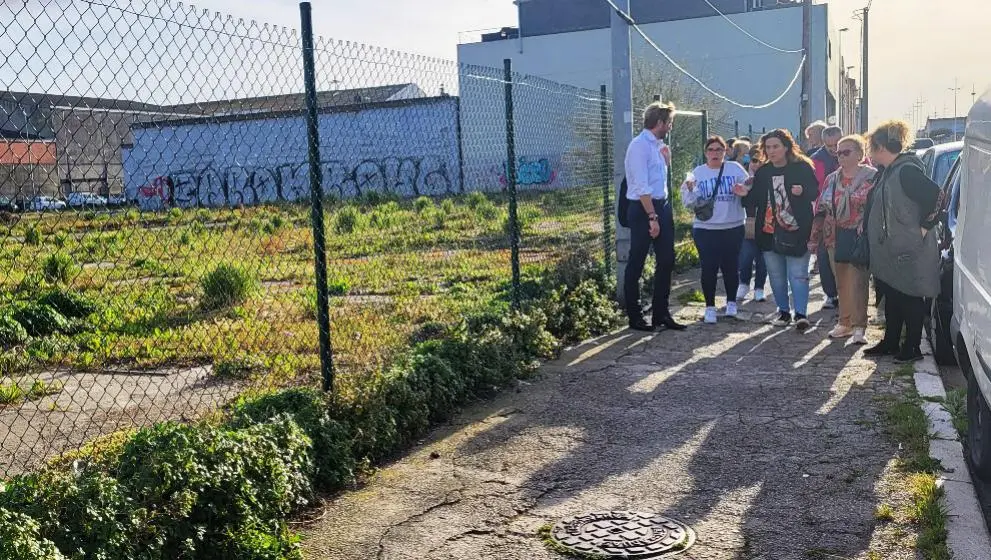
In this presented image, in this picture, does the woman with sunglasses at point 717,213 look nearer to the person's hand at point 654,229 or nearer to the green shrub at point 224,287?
the person's hand at point 654,229

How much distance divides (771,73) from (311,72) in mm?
42187

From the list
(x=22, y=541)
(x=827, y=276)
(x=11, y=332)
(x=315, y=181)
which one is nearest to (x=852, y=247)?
(x=827, y=276)

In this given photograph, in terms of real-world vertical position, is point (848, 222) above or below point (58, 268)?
above

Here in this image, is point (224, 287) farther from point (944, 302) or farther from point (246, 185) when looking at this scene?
point (944, 302)

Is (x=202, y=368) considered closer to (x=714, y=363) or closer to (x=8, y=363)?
(x=8, y=363)

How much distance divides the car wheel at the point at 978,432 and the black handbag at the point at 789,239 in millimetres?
3419

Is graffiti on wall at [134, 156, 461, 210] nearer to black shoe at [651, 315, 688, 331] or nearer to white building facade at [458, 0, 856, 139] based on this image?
black shoe at [651, 315, 688, 331]

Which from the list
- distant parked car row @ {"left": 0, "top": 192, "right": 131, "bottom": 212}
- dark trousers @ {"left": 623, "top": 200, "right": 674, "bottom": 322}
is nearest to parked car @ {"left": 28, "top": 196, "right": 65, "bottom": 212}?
distant parked car row @ {"left": 0, "top": 192, "right": 131, "bottom": 212}

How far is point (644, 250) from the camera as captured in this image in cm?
856

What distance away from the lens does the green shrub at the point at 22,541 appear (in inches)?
118

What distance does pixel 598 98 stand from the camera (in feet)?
35.3

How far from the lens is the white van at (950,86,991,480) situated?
4.39 meters

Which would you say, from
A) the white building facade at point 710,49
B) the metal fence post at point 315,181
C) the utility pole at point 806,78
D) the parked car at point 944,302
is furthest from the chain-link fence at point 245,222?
the white building facade at point 710,49

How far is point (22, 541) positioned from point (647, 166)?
245 inches
